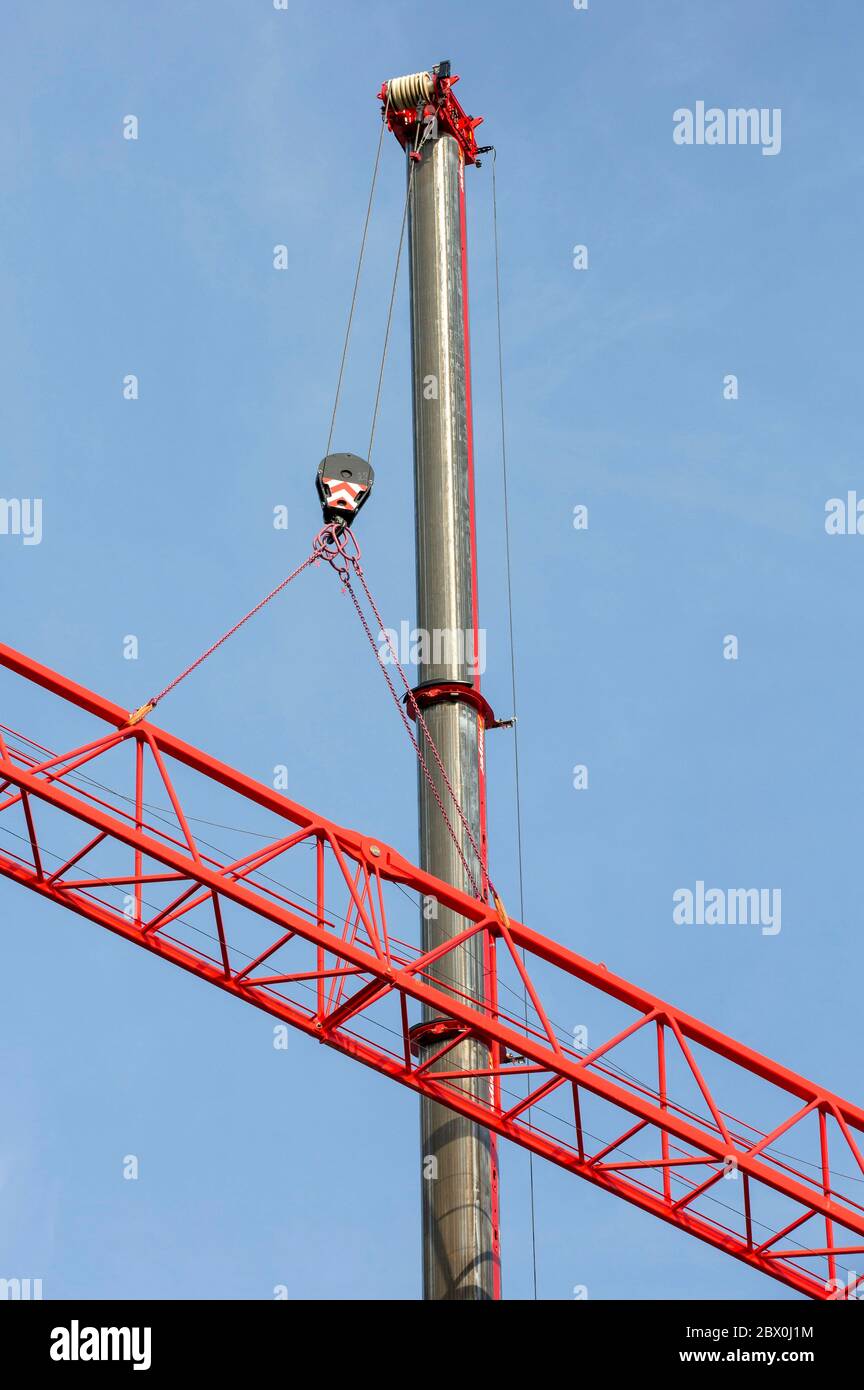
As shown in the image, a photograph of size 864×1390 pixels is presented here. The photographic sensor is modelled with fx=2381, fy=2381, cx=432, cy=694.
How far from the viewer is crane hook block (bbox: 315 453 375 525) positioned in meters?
40.9

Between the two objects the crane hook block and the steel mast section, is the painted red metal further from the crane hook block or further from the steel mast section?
the crane hook block

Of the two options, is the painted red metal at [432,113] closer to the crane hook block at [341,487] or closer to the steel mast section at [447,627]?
the steel mast section at [447,627]

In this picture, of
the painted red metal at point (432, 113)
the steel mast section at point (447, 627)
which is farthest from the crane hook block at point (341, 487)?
the painted red metal at point (432, 113)

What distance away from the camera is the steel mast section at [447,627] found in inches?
1448

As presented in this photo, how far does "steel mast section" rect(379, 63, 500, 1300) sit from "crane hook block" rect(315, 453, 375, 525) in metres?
1.84

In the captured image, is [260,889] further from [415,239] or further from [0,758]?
[415,239]

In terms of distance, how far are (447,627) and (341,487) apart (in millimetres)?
3042

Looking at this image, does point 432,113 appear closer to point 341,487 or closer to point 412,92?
point 412,92

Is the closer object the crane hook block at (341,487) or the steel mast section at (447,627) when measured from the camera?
the steel mast section at (447,627)

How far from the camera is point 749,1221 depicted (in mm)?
36406

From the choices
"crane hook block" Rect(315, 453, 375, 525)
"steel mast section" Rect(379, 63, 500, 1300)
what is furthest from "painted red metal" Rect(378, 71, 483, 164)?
"crane hook block" Rect(315, 453, 375, 525)

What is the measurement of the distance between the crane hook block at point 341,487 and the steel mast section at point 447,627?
184 cm

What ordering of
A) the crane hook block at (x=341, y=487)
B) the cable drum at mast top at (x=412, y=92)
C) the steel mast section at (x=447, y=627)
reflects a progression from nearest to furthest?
1. the steel mast section at (x=447, y=627)
2. the crane hook block at (x=341, y=487)
3. the cable drum at mast top at (x=412, y=92)
